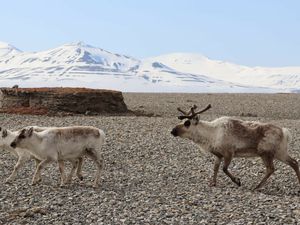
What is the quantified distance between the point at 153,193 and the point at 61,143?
8.78 ft

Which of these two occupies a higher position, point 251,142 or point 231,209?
point 251,142

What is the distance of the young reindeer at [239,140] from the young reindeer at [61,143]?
220 cm

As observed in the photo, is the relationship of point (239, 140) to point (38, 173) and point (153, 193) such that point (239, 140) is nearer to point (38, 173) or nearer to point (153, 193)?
point (153, 193)

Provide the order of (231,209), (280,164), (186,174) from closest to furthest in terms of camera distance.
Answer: (231,209) → (186,174) → (280,164)

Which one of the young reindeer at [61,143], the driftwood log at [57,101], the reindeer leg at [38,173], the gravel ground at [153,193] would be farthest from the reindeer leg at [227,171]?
the driftwood log at [57,101]

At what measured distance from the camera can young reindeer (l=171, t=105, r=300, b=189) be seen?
13984 millimetres

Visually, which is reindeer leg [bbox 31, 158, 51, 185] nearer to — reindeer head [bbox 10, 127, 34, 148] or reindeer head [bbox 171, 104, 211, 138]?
reindeer head [bbox 10, 127, 34, 148]

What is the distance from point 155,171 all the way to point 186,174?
935 millimetres

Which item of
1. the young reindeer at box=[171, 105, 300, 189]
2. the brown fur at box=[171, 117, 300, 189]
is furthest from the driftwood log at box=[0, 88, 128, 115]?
the brown fur at box=[171, 117, 300, 189]

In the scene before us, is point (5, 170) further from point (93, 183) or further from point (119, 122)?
point (119, 122)

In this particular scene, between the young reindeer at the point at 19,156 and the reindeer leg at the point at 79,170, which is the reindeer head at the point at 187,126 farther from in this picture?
the young reindeer at the point at 19,156

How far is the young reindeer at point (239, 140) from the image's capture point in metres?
14.0

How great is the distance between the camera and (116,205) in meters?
11.6

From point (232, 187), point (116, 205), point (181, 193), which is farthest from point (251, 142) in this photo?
point (116, 205)
